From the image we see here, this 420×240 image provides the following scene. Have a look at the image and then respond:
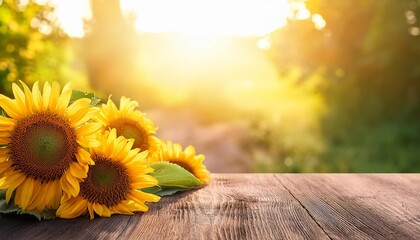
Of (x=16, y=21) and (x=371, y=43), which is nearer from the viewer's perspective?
(x=16, y=21)

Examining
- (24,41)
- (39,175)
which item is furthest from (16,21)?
(39,175)

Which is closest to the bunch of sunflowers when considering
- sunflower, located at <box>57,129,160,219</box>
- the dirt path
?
sunflower, located at <box>57,129,160,219</box>

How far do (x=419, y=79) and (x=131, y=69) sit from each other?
8880 mm

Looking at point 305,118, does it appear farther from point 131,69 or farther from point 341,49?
point 131,69

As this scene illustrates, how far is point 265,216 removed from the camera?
1.50 m

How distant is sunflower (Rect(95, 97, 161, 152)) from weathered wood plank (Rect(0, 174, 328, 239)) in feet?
0.69

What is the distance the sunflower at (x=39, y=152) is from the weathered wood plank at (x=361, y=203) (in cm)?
61

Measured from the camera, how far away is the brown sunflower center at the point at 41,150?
4.76ft

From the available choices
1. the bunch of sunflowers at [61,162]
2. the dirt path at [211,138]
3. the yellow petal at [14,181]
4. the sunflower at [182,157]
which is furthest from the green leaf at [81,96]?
the dirt path at [211,138]

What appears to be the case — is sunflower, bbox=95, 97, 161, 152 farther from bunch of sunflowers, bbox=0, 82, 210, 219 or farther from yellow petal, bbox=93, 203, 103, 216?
yellow petal, bbox=93, 203, 103, 216

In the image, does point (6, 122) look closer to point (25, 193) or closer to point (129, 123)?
point (25, 193)

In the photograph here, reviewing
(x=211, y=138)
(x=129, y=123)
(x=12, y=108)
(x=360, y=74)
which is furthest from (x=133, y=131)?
(x=360, y=74)

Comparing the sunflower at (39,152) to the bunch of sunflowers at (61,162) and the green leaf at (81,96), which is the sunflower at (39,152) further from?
the green leaf at (81,96)

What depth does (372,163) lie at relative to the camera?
8859mm
